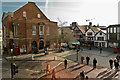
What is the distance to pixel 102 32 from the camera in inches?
1213

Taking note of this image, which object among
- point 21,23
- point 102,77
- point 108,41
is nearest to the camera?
point 102,77

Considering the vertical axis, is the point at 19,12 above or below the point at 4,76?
above

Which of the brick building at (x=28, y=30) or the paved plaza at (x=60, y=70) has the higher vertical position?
the brick building at (x=28, y=30)

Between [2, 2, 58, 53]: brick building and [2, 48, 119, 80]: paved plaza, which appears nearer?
[2, 48, 119, 80]: paved plaza

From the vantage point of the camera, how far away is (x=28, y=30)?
19.7 m

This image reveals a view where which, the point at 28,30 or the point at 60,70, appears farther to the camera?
the point at 28,30

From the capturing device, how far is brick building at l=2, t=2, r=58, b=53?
19.1 m

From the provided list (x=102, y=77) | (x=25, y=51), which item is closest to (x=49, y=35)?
(x=25, y=51)

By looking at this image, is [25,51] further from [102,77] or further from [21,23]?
[102,77]

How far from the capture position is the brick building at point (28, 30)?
62.8 ft

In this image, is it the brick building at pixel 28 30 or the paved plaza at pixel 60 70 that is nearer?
the paved plaza at pixel 60 70

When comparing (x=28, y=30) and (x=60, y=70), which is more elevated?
(x=28, y=30)

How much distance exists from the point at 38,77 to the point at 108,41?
27.4m

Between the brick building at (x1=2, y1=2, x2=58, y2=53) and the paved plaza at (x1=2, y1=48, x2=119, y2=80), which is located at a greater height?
the brick building at (x1=2, y1=2, x2=58, y2=53)
